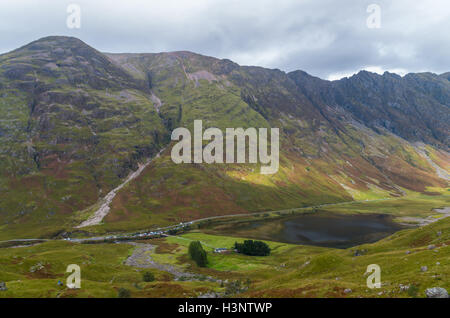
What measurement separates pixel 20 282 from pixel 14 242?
162 meters

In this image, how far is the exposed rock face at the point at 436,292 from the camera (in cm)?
3416

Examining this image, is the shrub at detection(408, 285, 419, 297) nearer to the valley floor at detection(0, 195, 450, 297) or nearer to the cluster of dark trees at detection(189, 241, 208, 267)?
the valley floor at detection(0, 195, 450, 297)

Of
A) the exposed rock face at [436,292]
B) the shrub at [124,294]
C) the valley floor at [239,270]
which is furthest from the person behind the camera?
the shrub at [124,294]

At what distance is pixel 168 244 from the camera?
17888 centimetres

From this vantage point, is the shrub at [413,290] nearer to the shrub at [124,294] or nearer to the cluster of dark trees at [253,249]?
the shrub at [124,294]

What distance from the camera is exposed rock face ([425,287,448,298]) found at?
3416 centimetres

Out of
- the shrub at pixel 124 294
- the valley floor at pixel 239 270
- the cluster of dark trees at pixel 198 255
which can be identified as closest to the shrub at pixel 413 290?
the valley floor at pixel 239 270

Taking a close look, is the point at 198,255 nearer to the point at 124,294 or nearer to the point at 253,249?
the point at 253,249

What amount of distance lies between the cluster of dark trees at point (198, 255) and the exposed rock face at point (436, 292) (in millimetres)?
110028

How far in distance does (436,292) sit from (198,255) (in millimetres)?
113476

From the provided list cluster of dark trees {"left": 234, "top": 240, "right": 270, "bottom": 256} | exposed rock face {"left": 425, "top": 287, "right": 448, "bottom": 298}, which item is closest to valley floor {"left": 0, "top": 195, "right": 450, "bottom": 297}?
exposed rock face {"left": 425, "top": 287, "right": 448, "bottom": 298}
